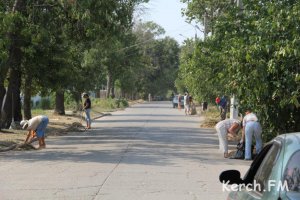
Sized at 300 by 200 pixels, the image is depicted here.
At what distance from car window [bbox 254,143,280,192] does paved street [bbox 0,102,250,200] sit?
17.5 feet

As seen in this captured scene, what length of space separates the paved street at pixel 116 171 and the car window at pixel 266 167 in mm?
5329

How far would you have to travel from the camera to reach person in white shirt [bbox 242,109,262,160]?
1596 cm

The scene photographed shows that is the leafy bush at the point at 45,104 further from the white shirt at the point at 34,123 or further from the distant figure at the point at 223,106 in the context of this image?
the white shirt at the point at 34,123

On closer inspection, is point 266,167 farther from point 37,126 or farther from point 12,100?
point 12,100

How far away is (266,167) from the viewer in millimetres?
4695

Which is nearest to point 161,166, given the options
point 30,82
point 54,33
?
point 54,33

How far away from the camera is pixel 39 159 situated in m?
16.1

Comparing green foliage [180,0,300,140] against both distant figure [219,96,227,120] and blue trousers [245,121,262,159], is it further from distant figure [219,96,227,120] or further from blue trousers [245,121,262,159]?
distant figure [219,96,227,120]

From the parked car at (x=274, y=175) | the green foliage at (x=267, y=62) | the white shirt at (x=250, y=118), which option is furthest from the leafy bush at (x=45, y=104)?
the parked car at (x=274, y=175)

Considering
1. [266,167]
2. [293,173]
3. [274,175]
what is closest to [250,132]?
[266,167]

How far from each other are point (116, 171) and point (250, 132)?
4368mm

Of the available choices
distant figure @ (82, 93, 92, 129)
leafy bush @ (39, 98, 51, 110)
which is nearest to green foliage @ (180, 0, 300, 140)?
distant figure @ (82, 93, 92, 129)

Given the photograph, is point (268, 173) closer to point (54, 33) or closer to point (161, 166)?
point (161, 166)

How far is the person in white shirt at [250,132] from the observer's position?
16.0 m
